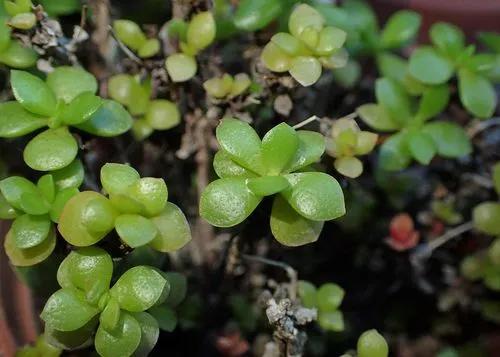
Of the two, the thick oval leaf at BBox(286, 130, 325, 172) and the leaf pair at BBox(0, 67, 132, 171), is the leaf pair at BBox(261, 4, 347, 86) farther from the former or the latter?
the leaf pair at BBox(0, 67, 132, 171)

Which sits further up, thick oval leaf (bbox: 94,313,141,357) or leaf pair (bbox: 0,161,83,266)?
leaf pair (bbox: 0,161,83,266)

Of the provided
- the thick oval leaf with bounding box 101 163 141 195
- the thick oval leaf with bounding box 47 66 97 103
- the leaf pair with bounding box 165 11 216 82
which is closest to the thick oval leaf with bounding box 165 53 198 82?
the leaf pair with bounding box 165 11 216 82

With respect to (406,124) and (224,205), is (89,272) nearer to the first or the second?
(224,205)

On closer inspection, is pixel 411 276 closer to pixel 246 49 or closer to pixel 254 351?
pixel 254 351

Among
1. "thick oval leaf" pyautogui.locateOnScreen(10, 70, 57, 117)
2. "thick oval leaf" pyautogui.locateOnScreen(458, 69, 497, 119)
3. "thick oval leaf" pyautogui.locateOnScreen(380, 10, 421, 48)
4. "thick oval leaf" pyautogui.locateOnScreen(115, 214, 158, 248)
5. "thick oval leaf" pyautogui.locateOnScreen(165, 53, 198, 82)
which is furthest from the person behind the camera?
"thick oval leaf" pyautogui.locateOnScreen(380, 10, 421, 48)

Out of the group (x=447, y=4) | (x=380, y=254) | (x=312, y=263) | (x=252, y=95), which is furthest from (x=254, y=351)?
(x=447, y=4)

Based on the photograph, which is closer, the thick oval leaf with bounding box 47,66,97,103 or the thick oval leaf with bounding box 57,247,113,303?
the thick oval leaf with bounding box 57,247,113,303

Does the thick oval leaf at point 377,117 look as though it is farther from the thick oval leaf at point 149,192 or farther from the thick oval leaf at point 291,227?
the thick oval leaf at point 149,192
